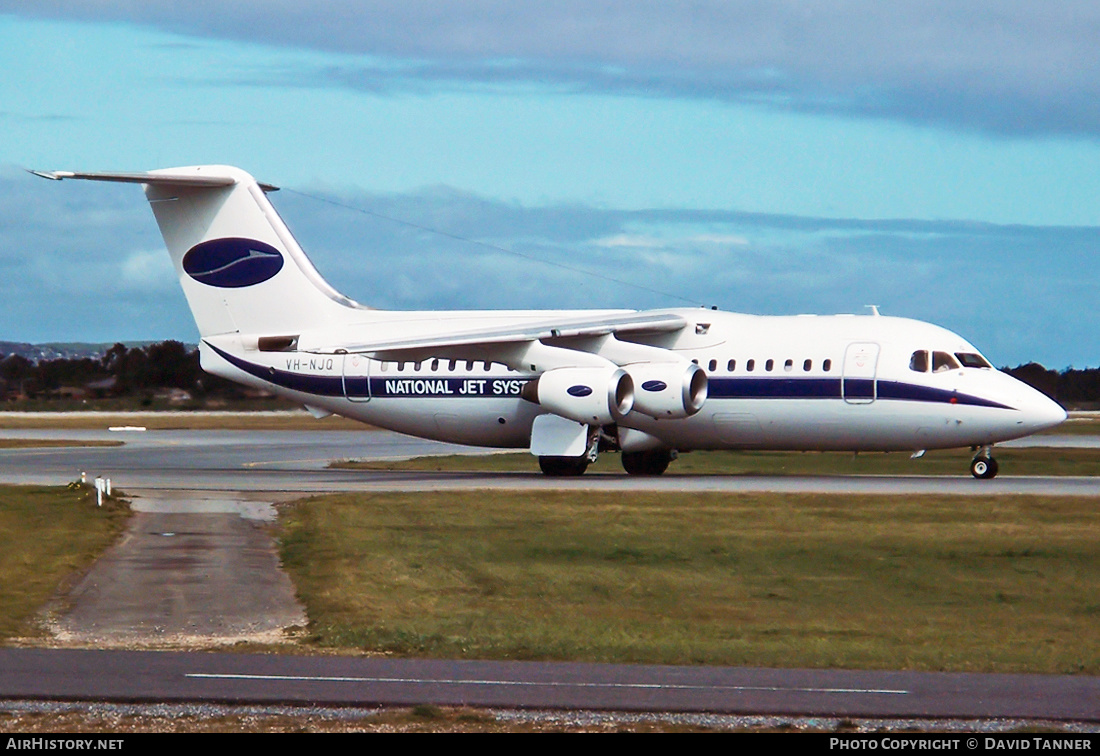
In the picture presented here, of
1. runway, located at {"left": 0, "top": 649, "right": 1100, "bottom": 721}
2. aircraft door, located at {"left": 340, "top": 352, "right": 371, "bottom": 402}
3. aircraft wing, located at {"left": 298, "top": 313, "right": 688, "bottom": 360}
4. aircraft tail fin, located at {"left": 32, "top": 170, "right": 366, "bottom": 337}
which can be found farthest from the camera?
aircraft tail fin, located at {"left": 32, "top": 170, "right": 366, "bottom": 337}

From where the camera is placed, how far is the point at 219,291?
3825 cm

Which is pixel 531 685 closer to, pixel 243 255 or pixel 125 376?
pixel 243 255

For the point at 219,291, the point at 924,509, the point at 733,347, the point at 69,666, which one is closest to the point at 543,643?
the point at 69,666

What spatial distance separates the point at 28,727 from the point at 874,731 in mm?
5288

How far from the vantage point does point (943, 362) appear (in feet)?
104

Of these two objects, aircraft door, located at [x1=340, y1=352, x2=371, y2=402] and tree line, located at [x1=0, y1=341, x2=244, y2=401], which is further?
tree line, located at [x1=0, y1=341, x2=244, y2=401]

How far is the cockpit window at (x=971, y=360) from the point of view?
104ft

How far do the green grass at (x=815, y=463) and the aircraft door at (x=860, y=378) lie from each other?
393 cm

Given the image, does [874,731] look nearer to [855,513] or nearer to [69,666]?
[69,666]

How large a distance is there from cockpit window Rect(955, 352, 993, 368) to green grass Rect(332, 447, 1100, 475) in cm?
408

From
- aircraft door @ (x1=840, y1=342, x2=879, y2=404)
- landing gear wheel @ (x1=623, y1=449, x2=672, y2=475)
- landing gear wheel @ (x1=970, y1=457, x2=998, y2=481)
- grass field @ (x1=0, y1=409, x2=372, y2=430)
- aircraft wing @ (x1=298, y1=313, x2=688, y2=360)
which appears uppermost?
aircraft wing @ (x1=298, y1=313, x2=688, y2=360)

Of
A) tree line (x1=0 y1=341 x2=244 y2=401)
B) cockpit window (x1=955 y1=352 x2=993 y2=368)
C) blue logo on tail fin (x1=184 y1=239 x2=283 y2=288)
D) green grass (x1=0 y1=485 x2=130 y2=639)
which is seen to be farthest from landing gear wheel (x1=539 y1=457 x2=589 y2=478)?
tree line (x1=0 y1=341 x2=244 y2=401)

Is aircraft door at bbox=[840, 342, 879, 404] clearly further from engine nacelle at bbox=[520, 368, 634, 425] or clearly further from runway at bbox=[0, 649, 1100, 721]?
runway at bbox=[0, 649, 1100, 721]

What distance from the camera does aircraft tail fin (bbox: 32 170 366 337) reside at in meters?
37.8
